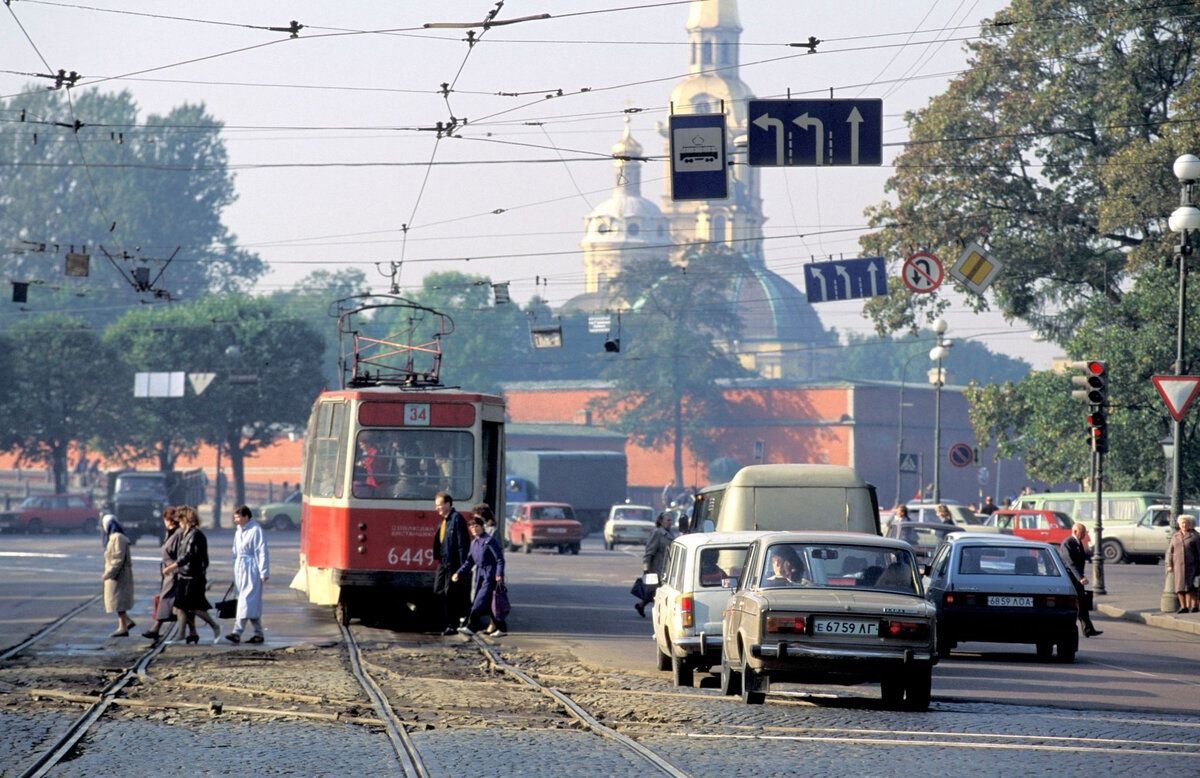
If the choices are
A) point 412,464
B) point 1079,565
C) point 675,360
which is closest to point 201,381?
point 675,360

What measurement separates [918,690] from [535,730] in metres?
3.22

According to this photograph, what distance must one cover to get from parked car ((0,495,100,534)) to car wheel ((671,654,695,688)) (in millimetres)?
55072

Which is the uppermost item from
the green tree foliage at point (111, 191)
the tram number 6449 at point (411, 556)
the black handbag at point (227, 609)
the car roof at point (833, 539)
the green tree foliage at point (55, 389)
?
the green tree foliage at point (111, 191)

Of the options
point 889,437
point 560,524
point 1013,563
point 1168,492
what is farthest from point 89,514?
point 1013,563

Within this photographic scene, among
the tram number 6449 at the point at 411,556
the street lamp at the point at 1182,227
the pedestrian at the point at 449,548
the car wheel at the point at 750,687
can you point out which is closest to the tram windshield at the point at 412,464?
the tram number 6449 at the point at 411,556

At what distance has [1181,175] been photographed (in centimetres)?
2827

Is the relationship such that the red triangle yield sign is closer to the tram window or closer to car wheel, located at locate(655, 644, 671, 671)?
the tram window

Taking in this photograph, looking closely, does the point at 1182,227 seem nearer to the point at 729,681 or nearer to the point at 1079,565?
the point at 1079,565

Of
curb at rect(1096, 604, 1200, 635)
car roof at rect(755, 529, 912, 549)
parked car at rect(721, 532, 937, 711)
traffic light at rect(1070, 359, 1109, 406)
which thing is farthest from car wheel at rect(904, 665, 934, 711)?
traffic light at rect(1070, 359, 1109, 406)

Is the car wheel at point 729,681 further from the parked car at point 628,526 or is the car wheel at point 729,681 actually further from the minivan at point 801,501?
the parked car at point 628,526

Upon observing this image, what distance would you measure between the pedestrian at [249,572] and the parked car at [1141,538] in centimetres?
3336

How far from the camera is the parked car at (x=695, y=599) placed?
16.2 metres

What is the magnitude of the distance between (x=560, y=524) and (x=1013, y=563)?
35.0 metres

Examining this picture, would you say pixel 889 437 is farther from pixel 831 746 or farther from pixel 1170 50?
pixel 831 746
